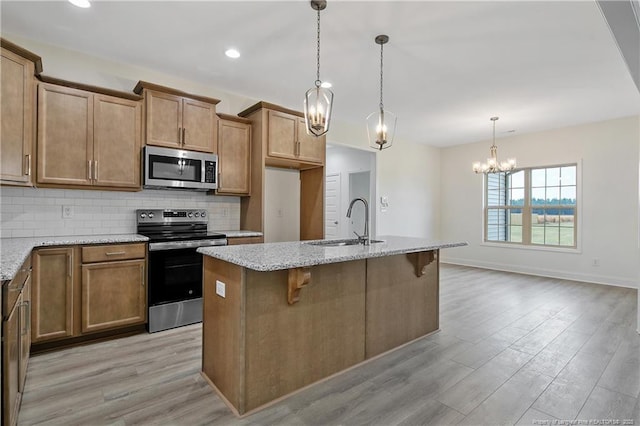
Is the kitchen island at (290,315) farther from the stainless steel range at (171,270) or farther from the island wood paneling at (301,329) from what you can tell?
the stainless steel range at (171,270)

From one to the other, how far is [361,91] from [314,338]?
10.3 feet

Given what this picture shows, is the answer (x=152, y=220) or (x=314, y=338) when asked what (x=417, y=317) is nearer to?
(x=314, y=338)

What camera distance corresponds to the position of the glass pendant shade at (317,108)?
7.97 ft

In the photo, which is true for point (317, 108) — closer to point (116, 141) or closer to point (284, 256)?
point (284, 256)

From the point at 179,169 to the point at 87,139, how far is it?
824 millimetres

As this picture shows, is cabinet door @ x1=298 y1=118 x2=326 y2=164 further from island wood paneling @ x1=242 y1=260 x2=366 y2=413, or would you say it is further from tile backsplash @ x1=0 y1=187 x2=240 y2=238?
island wood paneling @ x1=242 y1=260 x2=366 y2=413

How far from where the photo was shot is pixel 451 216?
7473mm

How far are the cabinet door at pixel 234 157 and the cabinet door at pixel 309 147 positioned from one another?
648 millimetres

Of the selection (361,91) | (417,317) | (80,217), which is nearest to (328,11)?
(361,91)

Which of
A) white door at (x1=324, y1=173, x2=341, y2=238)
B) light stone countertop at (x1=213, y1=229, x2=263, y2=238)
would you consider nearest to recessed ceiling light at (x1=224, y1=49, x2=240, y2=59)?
light stone countertop at (x1=213, y1=229, x2=263, y2=238)

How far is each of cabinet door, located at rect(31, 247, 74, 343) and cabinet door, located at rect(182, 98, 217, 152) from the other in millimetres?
1541

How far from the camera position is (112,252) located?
2.96 meters

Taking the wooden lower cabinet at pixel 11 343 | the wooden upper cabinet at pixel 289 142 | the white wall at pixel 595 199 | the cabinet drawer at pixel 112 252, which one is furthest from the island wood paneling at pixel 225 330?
the white wall at pixel 595 199

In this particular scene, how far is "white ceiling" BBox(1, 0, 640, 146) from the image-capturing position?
2.54 metres
